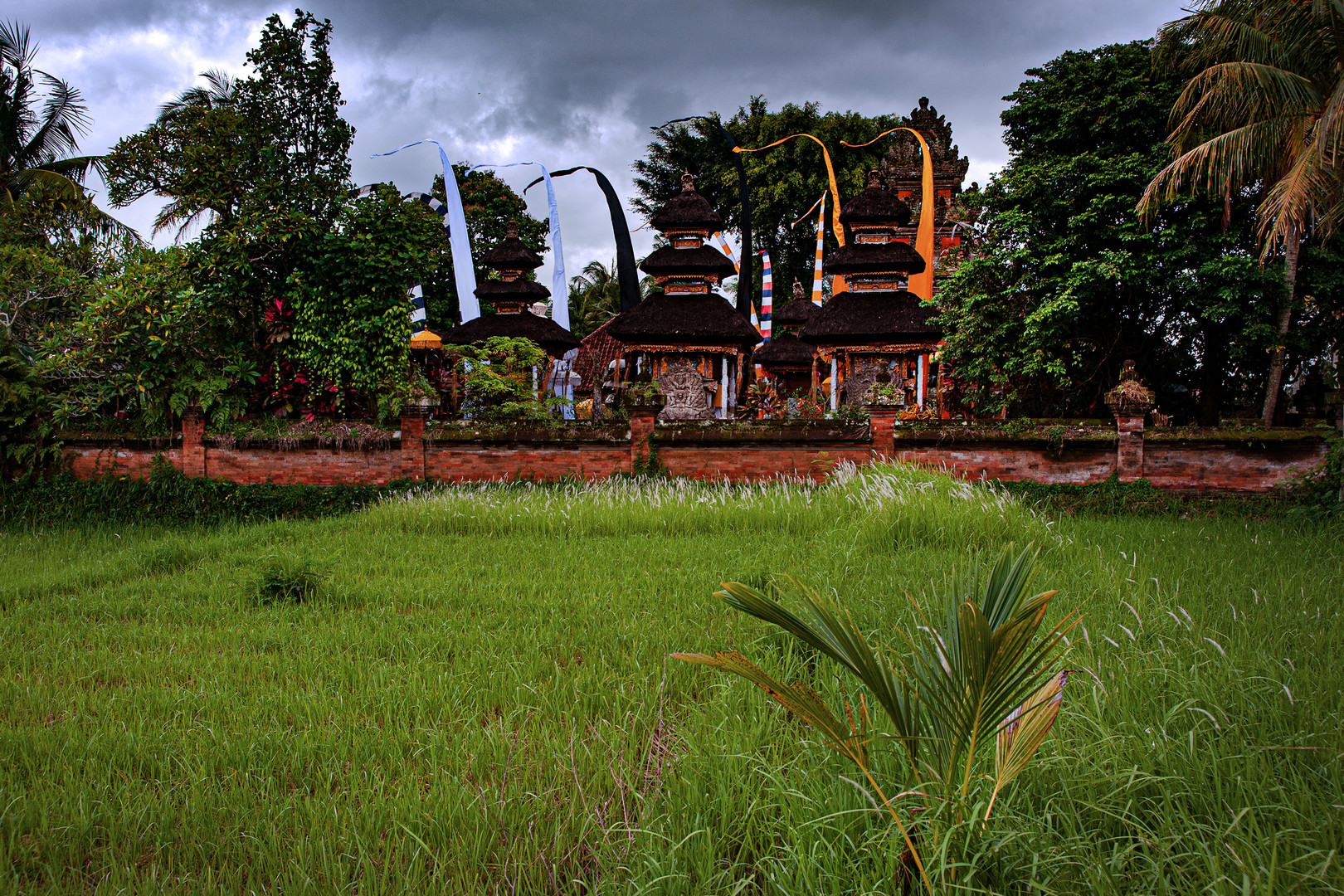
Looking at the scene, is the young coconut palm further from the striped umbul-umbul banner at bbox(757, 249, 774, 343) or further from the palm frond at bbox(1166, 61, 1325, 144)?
the striped umbul-umbul banner at bbox(757, 249, 774, 343)

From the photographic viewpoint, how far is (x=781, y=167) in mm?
24594

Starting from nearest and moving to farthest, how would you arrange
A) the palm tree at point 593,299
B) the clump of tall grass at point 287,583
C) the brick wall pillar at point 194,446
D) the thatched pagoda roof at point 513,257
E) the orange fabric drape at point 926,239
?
the clump of tall grass at point 287,583 → the brick wall pillar at point 194,446 → the orange fabric drape at point 926,239 → the thatched pagoda roof at point 513,257 → the palm tree at point 593,299

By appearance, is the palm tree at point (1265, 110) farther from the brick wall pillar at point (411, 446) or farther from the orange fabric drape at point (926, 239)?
the brick wall pillar at point (411, 446)

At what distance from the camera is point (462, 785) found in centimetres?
194

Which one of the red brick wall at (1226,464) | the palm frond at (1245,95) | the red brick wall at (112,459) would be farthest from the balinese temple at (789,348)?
the red brick wall at (112,459)

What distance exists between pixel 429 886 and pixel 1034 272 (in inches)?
485

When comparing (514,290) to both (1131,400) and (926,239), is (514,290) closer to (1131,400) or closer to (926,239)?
(926,239)

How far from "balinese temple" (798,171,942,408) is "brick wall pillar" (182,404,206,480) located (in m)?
11.3

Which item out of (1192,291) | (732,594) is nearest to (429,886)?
(732,594)

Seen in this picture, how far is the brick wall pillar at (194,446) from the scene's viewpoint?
29.3 feet

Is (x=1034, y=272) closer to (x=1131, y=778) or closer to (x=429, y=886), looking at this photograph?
(x=1131, y=778)

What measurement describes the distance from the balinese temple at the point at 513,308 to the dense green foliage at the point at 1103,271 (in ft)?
32.2

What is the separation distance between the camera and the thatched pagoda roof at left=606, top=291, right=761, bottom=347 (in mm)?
14867

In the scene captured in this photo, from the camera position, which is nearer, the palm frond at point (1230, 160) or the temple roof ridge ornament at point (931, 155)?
the palm frond at point (1230, 160)
